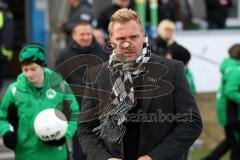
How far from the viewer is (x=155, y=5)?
13.2 meters

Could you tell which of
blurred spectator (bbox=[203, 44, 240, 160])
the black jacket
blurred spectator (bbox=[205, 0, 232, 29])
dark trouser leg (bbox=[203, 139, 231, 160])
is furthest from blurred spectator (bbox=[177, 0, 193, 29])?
the black jacket

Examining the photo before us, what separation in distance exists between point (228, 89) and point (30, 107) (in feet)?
11.2

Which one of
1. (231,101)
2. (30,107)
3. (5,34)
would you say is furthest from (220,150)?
(30,107)

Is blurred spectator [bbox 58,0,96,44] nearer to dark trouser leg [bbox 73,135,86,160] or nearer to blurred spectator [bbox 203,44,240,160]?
blurred spectator [bbox 203,44,240,160]

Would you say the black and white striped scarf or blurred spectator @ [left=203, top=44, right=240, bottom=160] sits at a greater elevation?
the black and white striped scarf

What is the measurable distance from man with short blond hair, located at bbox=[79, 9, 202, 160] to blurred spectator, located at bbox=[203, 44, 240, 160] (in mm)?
4606

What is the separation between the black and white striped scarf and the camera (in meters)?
4.29

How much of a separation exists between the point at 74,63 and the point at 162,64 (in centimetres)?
102

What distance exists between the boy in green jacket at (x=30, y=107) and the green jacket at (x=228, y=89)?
10.3 ft

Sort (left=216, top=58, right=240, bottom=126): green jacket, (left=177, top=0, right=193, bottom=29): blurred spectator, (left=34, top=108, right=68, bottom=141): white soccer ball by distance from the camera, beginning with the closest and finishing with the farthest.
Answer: (left=34, top=108, right=68, bottom=141): white soccer ball
(left=216, top=58, right=240, bottom=126): green jacket
(left=177, top=0, right=193, bottom=29): blurred spectator

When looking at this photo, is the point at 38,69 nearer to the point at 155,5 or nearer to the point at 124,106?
the point at 124,106

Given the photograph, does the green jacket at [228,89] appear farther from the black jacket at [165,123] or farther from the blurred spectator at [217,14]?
the blurred spectator at [217,14]

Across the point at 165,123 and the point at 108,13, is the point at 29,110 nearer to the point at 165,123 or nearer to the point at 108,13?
the point at 165,123

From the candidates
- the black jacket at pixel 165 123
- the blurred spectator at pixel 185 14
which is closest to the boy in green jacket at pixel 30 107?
the black jacket at pixel 165 123
